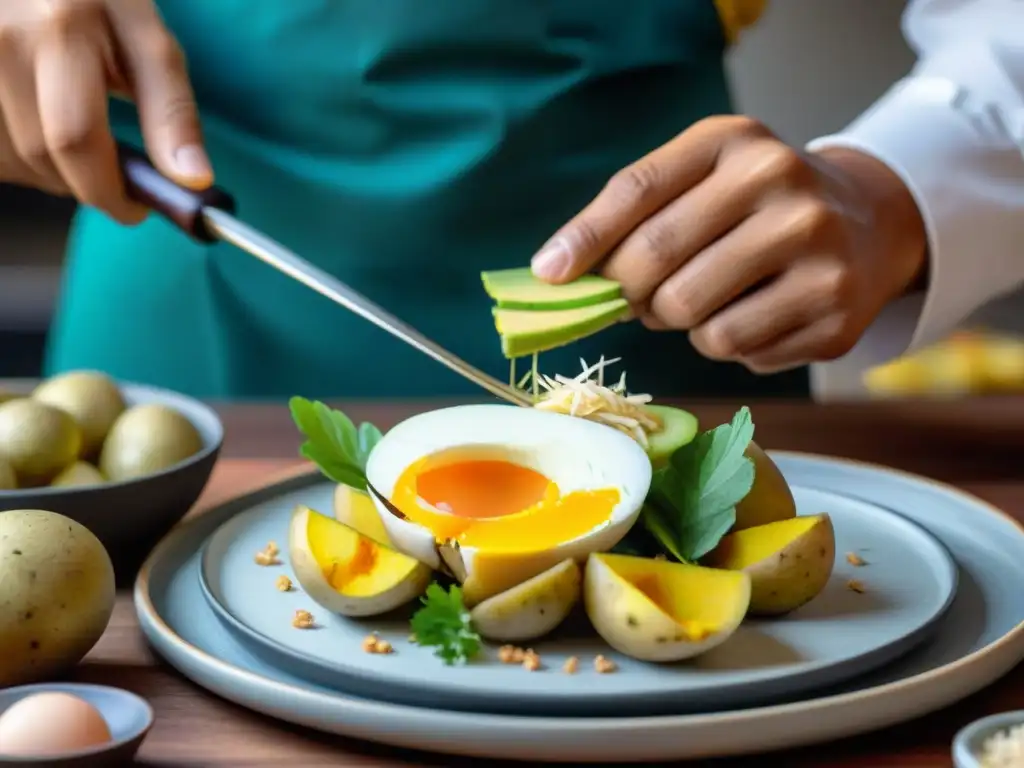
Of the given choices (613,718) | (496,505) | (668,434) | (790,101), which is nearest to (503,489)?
(496,505)

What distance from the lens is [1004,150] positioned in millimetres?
1251

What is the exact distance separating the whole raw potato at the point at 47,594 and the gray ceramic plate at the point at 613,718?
0.04 metres

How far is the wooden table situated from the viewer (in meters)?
0.64

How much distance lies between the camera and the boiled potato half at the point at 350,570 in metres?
0.74

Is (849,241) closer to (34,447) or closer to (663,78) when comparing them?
(663,78)

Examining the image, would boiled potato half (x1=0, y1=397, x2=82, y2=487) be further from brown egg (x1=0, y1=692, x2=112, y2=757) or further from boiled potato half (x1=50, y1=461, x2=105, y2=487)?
brown egg (x1=0, y1=692, x2=112, y2=757)

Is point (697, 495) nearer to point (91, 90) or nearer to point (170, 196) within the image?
point (170, 196)

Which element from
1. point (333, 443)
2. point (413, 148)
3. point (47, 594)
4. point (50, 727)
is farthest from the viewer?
point (413, 148)

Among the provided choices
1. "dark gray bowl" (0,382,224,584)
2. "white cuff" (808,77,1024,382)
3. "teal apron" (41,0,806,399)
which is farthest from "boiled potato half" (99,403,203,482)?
"white cuff" (808,77,1024,382)

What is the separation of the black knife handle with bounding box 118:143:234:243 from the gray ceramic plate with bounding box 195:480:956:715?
30 centimetres

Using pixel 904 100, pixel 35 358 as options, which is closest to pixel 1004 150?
pixel 904 100

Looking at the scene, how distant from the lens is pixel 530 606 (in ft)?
2.29

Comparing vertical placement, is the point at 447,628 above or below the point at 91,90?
below

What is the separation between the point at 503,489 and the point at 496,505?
11 mm
